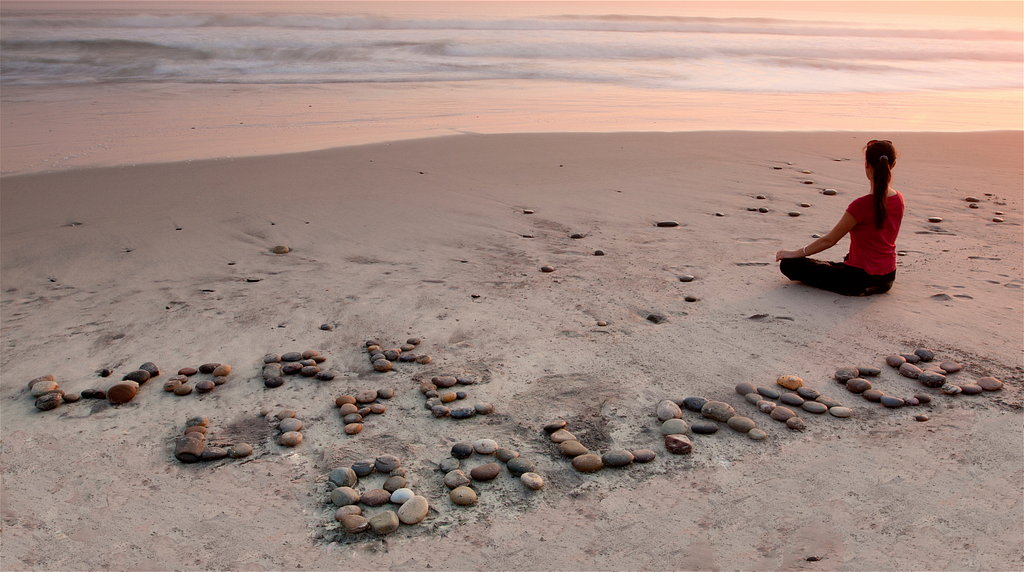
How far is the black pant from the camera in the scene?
4.59 metres

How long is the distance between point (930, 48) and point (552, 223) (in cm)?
3211

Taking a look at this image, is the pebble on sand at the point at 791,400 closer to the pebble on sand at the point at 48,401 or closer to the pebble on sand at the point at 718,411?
the pebble on sand at the point at 718,411

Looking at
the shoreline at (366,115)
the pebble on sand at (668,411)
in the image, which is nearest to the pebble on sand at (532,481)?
the pebble on sand at (668,411)

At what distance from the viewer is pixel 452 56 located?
2442 centimetres

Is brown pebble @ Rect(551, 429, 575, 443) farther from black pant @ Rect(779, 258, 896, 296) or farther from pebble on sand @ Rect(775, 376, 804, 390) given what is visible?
black pant @ Rect(779, 258, 896, 296)

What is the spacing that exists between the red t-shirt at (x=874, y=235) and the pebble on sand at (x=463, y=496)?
319cm

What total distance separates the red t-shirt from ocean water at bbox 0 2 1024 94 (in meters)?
12.9

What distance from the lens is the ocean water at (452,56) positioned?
60.6 feet

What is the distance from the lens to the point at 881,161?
436 centimetres

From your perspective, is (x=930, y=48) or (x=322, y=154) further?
(x=930, y=48)

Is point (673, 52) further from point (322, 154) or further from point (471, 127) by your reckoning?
point (322, 154)

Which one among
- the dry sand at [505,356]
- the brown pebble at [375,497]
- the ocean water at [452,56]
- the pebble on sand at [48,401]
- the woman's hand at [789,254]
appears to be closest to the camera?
the dry sand at [505,356]

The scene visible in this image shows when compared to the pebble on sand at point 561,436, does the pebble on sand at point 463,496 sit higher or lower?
lower

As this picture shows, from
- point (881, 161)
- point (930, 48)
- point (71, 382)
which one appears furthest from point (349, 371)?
point (930, 48)
